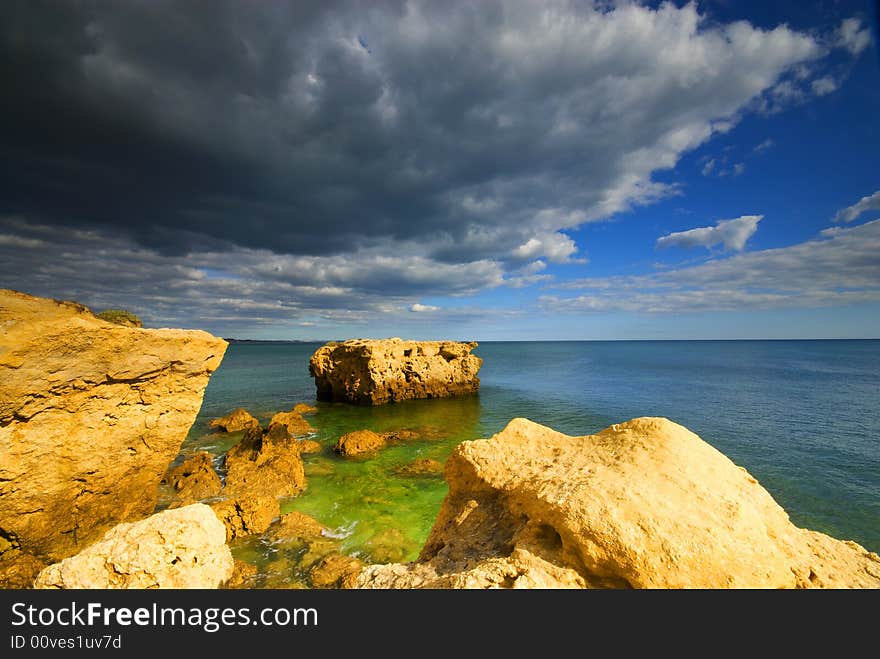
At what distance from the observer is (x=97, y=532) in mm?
7305

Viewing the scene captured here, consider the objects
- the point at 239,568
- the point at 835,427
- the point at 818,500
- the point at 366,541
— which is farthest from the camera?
the point at 835,427

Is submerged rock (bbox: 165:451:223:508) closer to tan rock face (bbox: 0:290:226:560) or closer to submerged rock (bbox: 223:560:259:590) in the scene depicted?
tan rock face (bbox: 0:290:226:560)

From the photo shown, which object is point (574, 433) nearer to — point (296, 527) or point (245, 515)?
point (296, 527)

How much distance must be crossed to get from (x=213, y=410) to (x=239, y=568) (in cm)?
2439

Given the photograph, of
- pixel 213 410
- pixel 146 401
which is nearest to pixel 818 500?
pixel 146 401

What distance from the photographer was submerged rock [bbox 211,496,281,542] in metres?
9.66

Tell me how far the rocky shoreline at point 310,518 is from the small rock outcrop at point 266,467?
1.57m

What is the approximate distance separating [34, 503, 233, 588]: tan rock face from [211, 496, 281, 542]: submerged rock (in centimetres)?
485

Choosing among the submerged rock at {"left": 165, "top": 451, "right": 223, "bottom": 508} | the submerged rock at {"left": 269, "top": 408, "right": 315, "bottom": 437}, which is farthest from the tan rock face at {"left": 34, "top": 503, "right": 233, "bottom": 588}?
the submerged rock at {"left": 269, "top": 408, "right": 315, "bottom": 437}

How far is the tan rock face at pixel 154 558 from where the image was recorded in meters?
4.43

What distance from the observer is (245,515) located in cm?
991

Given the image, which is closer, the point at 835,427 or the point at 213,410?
the point at 835,427
